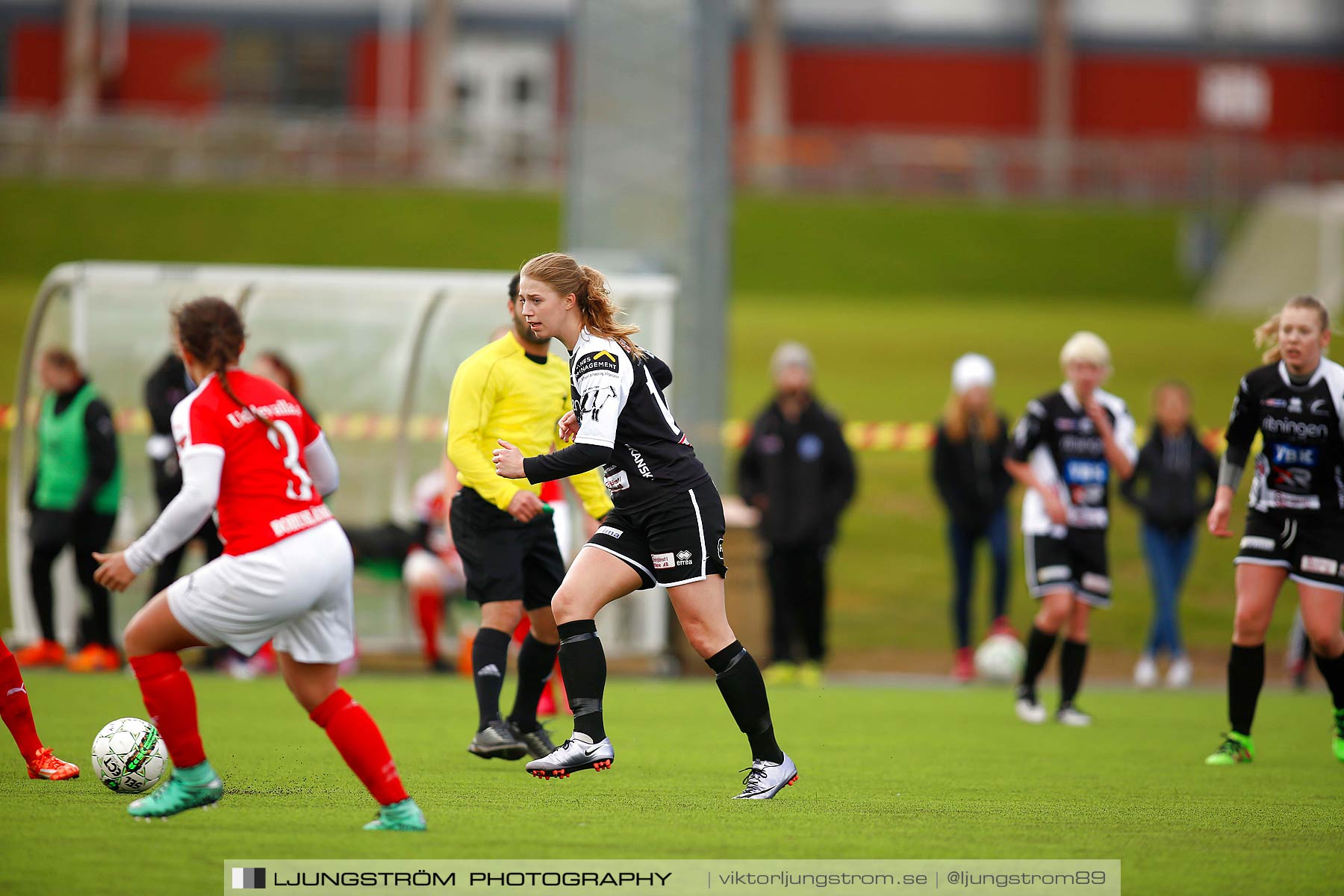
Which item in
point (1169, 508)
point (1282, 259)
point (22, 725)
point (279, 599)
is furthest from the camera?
point (1282, 259)

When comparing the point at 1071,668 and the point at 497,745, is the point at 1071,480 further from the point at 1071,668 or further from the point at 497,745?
the point at 497,745

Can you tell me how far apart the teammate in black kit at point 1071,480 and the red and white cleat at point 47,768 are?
17.7 ft

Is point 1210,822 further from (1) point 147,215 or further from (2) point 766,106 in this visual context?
(2) point 766,106

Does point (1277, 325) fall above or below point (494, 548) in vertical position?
above

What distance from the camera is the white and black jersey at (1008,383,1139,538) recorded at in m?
9.64

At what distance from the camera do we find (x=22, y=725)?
660 cm

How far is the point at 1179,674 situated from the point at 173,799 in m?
8.98

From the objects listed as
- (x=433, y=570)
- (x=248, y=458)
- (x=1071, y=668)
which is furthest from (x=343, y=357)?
(x=248, y=458)

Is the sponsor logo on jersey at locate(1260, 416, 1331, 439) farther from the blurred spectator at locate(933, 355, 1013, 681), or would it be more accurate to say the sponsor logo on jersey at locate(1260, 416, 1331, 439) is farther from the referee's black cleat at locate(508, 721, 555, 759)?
the blurred spectator at locate(933, 355, 1013, 681)

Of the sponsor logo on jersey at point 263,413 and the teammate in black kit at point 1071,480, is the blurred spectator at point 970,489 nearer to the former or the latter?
the teammate in black kit at point 1071,480

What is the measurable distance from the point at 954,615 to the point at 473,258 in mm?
19406

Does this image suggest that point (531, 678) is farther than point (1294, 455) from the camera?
No

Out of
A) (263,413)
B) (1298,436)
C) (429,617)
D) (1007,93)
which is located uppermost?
(1007,93)

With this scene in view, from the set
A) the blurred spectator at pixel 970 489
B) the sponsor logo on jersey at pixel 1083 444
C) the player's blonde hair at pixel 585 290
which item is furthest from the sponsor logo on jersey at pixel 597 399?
the blurred spectator at pixel 970 489
